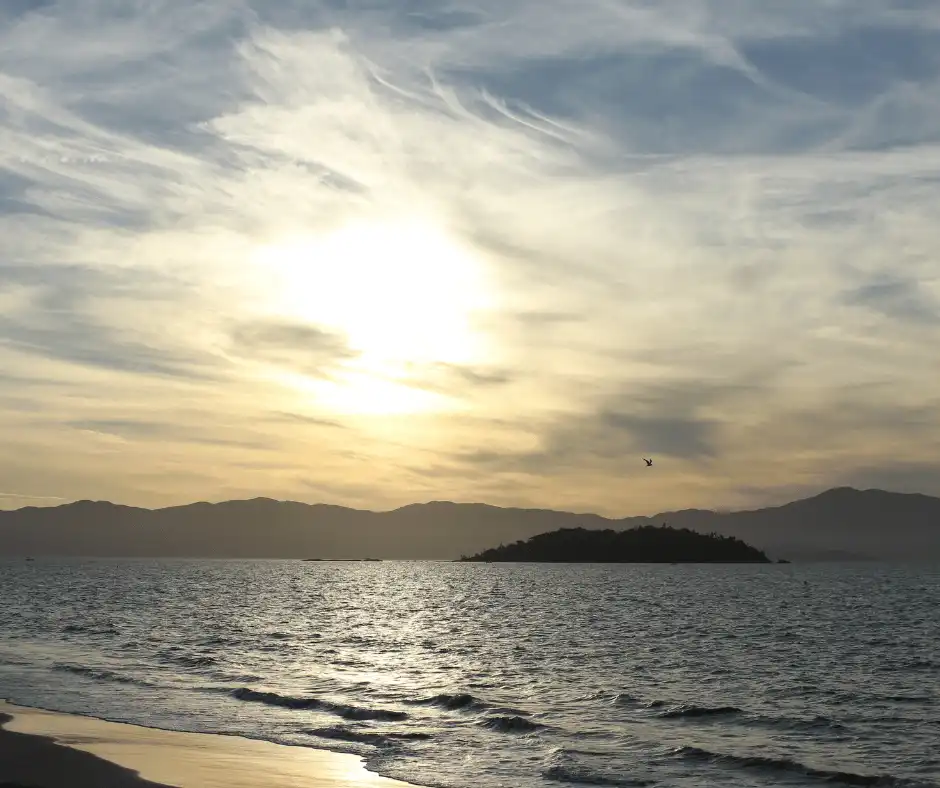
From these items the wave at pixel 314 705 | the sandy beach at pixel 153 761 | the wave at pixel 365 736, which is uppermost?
the wave at pixel 314 705

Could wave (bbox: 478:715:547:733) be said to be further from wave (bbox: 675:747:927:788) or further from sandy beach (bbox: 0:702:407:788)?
sandy beach (bbox: 0:702:407:788)

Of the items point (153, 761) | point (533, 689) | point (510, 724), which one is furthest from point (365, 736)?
point (533, 689)

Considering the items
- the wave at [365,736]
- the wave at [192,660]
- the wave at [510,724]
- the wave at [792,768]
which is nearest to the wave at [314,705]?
the wave at [365,736]

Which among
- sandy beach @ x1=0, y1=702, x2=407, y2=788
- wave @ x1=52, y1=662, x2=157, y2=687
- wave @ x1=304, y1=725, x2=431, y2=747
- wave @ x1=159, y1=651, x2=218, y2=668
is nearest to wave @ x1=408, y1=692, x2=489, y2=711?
wave @ x1=304, y1=725, x2=431, y2=747

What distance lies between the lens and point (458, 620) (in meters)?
106

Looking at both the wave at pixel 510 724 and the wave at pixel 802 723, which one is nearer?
the wave at pixel 510 724

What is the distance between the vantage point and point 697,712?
43.9 meters

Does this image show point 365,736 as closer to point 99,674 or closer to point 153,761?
point 153,761

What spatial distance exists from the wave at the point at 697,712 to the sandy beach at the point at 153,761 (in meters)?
15.6

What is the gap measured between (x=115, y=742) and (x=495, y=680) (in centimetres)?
2392

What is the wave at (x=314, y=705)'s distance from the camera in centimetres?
4234

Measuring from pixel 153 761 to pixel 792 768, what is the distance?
2031 cm

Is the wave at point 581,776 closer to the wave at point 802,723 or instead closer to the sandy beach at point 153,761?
the sandy beach at point 153,761

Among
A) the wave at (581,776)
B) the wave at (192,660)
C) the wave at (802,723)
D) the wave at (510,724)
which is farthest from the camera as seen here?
the wave at (192,660)
